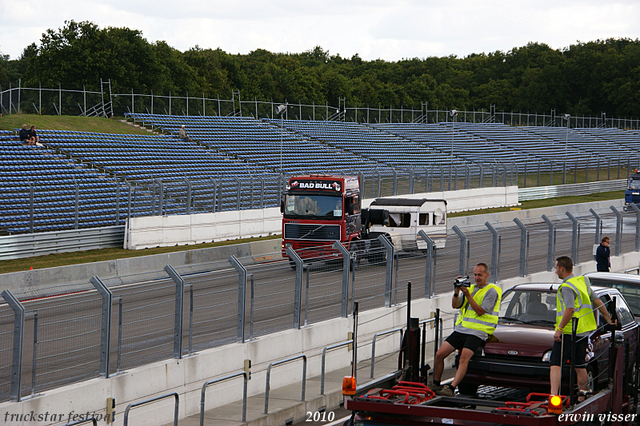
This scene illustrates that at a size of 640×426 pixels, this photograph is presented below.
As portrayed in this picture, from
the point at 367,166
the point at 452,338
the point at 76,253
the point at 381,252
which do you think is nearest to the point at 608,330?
the point at 452,338

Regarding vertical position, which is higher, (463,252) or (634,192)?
(463,252)

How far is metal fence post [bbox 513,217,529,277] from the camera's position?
18906 mm

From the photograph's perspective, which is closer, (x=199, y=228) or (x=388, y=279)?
(x=388, y=279)

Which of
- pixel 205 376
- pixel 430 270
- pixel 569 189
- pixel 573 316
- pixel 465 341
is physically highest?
pixel 573 316

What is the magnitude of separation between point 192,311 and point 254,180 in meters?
20.6

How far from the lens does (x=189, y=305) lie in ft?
35.2

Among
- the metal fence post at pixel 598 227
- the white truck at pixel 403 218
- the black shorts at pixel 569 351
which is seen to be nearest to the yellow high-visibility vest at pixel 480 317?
the black shorts at pixel 569 351

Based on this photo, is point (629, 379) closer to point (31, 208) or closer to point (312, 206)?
point (312, 206)

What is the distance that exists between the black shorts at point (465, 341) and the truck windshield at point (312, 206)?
1493cm

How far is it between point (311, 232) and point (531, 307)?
46.1 feet

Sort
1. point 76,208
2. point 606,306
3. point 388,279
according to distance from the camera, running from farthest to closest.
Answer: point 76,208, point 388,279, point 606,306

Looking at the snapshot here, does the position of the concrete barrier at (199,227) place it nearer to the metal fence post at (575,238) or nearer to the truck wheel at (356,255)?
the metal fence post at (575,238)

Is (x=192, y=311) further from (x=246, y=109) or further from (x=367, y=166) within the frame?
(x=246, y=109)

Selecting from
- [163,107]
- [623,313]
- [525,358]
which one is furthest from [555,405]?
[163,107]
